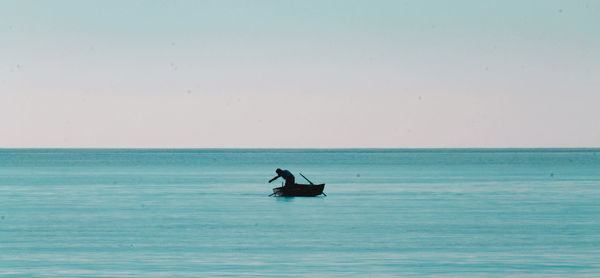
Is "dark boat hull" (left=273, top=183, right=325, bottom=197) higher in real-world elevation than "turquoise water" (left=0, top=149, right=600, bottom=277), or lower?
higher

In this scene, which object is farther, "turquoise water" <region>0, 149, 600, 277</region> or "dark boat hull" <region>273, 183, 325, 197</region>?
"dark boat hull" <region>273, 183, 325, 197</region>

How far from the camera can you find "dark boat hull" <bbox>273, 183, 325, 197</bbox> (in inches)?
2233

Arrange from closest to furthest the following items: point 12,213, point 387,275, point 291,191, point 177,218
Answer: point 387,275 < point 177,218 < point 12,213 < point 291,191

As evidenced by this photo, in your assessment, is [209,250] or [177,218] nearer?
[209,250]

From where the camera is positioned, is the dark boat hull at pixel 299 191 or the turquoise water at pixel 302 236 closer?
the turquoise water at pixel 302 236

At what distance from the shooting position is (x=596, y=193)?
62781 mm

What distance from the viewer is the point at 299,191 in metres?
57.7

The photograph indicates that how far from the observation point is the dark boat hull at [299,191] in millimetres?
56719

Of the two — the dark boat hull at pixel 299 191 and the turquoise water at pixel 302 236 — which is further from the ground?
the dark boat hull at pixel 299 191

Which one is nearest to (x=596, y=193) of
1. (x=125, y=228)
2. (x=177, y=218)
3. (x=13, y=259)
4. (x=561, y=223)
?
(x=561, y=223)

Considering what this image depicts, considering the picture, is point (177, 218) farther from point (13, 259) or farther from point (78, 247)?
point (13, 259)

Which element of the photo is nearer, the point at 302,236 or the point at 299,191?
the point at 302,236

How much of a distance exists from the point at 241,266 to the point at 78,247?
24.0 ft

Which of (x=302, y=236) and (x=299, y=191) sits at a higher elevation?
(x=299, y=191)
